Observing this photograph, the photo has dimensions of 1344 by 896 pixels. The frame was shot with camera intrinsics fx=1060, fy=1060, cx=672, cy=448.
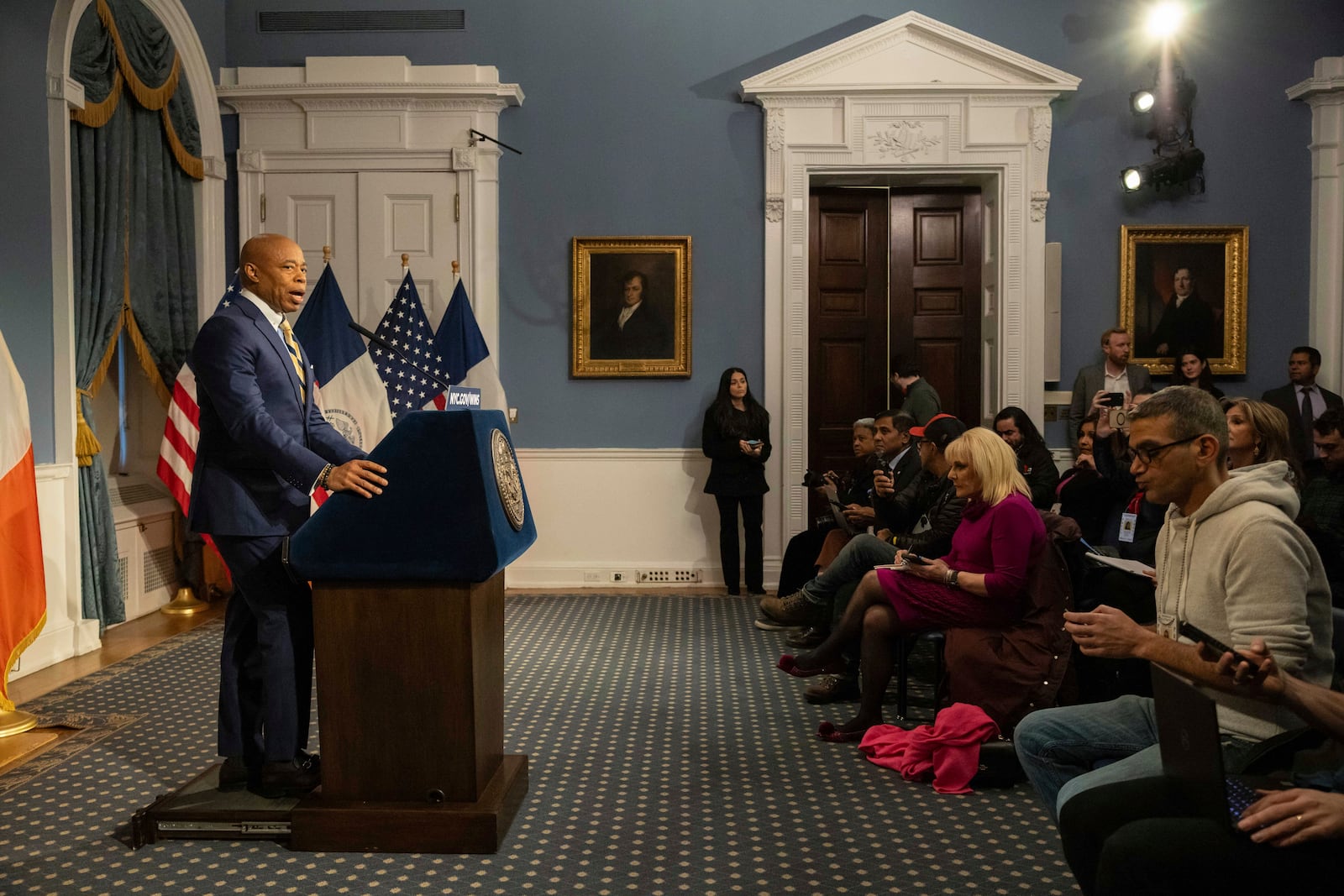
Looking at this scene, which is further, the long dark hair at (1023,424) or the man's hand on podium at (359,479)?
the long dark hair at (1023,424)

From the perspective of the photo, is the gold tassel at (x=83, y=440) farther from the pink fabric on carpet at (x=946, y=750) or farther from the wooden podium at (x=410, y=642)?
the pink fabric on carpet at (x=946, y=750)

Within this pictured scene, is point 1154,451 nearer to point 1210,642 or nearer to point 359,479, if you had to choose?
point 1210,642

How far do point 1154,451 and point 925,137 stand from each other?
536 centimetres

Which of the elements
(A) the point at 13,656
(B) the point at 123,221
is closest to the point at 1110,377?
(B) the point at 123,221

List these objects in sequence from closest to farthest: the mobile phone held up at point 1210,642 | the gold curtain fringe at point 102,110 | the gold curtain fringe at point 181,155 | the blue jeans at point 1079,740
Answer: the mobile phone held up at point 1210,642
the blue jeans at point 1079,740
the gold curtain fringe at point 102,110
the gold curtain fringe at point 181,155

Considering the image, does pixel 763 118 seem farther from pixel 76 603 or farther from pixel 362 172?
pixel 76 603


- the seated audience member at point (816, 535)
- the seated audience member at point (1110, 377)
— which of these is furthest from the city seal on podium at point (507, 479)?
the seated audience member at point (1110, 377)

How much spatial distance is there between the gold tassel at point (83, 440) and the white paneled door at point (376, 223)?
2.05 meters

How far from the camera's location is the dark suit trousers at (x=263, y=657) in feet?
9.37

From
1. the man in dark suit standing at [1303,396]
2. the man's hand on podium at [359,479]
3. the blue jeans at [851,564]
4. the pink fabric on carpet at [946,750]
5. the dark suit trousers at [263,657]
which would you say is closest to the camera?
the man's hand on podium at [359,479]

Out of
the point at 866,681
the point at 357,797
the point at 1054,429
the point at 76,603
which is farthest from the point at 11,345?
the point at 1054,429

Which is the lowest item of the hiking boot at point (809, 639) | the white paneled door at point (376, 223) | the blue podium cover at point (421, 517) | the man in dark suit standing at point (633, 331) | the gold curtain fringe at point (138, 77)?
the hiking boot at point (809, 639)

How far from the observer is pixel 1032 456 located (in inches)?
228

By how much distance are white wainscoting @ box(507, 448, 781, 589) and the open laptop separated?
546 cm
